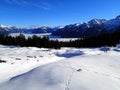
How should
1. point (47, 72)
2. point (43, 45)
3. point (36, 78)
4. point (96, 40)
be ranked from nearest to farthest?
point (36, 78), point (47, 72), point (43, 45), point (96, 40)

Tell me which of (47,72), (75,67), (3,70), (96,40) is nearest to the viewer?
(47,72)

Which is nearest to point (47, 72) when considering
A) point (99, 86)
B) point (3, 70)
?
point (99, 86)

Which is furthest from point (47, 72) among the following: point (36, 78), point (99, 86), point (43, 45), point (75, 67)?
point (43, 45)

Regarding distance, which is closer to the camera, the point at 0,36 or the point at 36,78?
the point at 36,78

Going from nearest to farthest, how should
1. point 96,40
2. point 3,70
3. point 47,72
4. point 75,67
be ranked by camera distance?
point 47,72, point 75,67, point 3,70, point 96,40

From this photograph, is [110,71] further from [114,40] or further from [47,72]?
[114,40]

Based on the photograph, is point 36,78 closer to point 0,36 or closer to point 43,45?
point 43,45

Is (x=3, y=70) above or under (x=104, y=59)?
under

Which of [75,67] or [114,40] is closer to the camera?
[75,67]

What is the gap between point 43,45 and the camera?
322ft

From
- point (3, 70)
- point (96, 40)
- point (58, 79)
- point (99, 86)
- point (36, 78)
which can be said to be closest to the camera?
point (99, 86)

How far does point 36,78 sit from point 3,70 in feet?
32.4

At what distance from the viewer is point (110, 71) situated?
14.9m

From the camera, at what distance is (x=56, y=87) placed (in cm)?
1128
